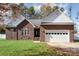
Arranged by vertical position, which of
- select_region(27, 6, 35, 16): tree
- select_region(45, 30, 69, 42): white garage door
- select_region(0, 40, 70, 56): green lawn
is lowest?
select_region(0, 40, 70, 56): green lawn

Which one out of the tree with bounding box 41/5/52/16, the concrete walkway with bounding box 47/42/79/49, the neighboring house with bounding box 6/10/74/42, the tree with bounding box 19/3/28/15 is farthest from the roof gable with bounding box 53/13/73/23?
the tree with bounding box 19/3/28/15

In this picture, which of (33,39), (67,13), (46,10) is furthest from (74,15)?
(33,39)

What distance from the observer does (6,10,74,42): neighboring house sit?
476cm

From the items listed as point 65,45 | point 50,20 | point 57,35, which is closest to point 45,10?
point 50,20

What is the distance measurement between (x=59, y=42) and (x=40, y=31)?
365mm

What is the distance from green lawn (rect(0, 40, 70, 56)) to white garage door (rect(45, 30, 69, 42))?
0.16 metres

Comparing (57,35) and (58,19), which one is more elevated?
(58,19)

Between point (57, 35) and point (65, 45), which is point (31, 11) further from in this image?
point (65, 45)

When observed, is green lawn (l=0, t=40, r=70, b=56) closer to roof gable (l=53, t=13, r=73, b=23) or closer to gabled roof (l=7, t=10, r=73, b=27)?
gabled roof (l=7, t=10, r=73, b=27)

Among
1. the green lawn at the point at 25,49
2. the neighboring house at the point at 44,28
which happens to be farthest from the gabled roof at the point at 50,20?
the green lawn at the point at 25,49

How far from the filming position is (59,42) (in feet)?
15.6

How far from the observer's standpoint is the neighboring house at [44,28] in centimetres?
476

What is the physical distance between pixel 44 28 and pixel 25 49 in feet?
1.54

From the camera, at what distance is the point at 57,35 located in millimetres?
4855
